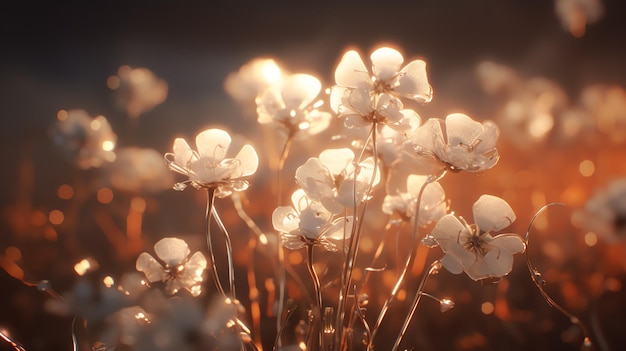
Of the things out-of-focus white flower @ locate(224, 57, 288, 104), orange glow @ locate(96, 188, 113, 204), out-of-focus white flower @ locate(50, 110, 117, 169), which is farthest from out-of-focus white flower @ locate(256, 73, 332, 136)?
orange glow @ locate(96, 188, 113, 204)

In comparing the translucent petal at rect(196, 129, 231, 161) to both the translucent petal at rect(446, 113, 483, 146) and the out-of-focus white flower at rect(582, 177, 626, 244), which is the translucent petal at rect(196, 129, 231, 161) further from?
the out-of-focus white flower at rect(582, 177, 626, 244)

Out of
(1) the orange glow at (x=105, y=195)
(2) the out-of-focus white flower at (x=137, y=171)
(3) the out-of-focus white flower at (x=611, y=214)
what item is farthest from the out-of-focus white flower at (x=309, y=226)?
(1) the orange glow at (x=105, y=195)

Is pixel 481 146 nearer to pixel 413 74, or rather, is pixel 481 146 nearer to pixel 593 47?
pixel 413 74

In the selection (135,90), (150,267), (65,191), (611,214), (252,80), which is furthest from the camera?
(65,191)

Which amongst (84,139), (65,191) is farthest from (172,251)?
(65,191)

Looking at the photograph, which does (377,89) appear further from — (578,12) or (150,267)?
(578,12)

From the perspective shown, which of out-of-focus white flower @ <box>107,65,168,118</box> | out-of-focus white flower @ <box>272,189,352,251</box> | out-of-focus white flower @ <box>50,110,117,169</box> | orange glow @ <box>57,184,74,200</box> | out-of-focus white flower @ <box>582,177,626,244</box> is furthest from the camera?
orange glow @ <box>57,184,74,200</box>
